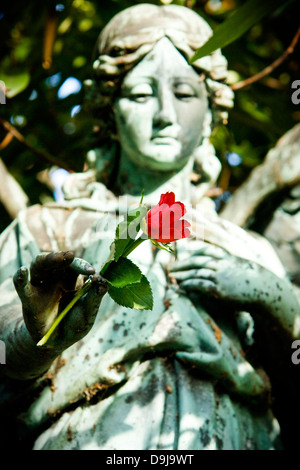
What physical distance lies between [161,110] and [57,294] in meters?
1.10

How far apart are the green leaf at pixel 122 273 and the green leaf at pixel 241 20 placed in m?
0.59

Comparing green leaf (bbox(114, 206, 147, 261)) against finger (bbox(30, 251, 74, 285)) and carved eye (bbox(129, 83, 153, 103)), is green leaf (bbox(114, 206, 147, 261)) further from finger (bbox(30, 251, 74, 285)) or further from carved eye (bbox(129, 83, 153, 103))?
carved eye (bbox(129, 83, 153, 103))

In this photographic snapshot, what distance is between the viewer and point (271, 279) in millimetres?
2305

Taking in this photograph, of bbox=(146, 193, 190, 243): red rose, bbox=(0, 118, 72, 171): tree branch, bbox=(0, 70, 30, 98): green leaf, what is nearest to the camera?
bbox=(146, 193, 190, 243): red rose

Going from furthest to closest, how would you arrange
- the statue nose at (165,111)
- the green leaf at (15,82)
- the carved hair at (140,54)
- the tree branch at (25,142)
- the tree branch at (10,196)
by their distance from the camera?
the tree branch at (25,142), the green leaf at (15,82), the tree branch at (10,196), the carved hair at (140,54), the statue nose at (165,111)

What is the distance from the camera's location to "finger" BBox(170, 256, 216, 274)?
235 centimetres

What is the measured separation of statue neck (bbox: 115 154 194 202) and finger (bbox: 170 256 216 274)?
17.4 inches

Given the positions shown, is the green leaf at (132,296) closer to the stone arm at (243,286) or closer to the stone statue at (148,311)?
the stone statue at (148,311)

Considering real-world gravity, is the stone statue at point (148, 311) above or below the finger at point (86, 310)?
below

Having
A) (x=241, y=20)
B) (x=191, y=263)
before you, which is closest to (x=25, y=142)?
(x=191, y=263)

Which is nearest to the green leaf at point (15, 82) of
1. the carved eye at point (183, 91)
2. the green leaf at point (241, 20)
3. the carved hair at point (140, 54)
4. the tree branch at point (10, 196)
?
the tree branch at point (10, 196)

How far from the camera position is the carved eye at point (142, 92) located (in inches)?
105

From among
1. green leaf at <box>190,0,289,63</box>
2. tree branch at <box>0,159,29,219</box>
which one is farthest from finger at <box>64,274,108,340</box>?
tree branch at <box>0,159,29,219</box>

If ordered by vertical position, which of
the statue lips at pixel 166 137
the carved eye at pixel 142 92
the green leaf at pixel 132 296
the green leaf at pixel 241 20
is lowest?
the statue lips at pixel 166 137
